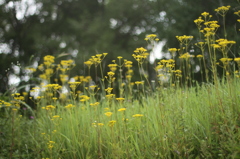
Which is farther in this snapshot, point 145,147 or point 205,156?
point 145,147

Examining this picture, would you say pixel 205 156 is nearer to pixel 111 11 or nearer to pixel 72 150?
pixel 72 150

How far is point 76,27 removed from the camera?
41.5 ft

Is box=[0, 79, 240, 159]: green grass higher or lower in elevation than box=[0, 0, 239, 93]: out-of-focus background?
lower

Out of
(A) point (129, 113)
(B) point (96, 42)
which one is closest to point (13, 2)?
(B) point (96, 42)

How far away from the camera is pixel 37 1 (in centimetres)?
1260

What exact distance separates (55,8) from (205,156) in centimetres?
1319

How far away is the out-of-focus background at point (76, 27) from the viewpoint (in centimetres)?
1098

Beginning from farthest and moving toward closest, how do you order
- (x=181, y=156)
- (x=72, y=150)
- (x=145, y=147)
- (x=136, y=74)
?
(x=136, y=74) < (x=72, y=150) < (x=145, y=147) < (x=181, y=156)

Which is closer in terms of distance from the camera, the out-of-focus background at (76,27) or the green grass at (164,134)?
the green grass at (164,134)

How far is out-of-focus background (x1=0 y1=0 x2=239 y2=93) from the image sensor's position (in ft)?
36.0

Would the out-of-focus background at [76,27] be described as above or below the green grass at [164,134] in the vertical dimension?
above

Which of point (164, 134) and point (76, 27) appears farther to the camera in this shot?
point (76, 27)

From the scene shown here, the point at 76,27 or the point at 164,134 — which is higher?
the point at 76,27

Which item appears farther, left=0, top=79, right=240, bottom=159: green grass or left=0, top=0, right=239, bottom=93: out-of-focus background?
left=0, top=0, right=239, bottom=93: out-of-focus background
